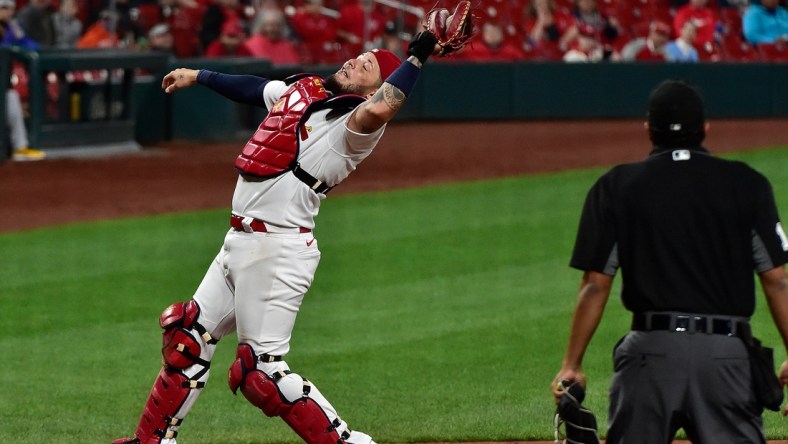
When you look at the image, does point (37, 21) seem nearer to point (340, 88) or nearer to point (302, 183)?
point (340, 88)

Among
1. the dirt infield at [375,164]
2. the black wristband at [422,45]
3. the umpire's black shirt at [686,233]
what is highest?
the black wristband at [422,45]

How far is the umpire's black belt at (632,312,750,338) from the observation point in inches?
162

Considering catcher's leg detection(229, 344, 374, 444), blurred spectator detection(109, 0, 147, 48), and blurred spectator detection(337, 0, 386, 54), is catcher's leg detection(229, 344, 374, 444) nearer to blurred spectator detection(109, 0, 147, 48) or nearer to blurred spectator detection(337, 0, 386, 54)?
blurred spectator detection(109, 0, 147, 48)

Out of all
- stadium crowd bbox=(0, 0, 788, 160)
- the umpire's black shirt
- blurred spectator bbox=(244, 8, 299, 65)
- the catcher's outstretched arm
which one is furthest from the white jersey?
blurred spectator bbox=(244, 8, 299, 65)

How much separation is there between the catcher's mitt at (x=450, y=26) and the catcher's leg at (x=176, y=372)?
139cm

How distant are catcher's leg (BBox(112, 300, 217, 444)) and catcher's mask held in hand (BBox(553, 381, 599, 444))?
1.62 metres

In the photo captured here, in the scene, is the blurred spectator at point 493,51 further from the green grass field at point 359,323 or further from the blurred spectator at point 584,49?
the green grass field at point 359,323

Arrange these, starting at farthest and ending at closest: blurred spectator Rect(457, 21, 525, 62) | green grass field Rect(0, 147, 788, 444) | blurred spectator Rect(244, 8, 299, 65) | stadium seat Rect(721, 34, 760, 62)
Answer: stadium seat Rect(721, 34, 760, 62) → blurred spectator Rect(457, 21, 525, 62) → blurred spectator Rect(244, 8, 299, 65) → green grass field Rect(0, 147, 788, 444)

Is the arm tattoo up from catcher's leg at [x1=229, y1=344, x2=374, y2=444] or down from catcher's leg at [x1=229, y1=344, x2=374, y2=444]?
up

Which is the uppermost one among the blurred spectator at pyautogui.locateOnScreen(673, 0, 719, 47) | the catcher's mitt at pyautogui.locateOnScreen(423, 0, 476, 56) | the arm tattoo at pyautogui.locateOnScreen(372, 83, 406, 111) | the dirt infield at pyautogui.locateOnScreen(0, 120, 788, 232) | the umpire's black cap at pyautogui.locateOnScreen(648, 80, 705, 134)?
the catcher's mitt at pyautogui.locateOnScreen(423, 0, 476, 56)

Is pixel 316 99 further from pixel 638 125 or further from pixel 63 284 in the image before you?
pixel 638 125

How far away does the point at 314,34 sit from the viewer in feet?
64.2

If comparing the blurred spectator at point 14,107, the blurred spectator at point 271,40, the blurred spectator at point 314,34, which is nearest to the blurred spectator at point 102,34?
the blurred spectator at point 14,107

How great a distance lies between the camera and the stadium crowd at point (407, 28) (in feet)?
60.8
